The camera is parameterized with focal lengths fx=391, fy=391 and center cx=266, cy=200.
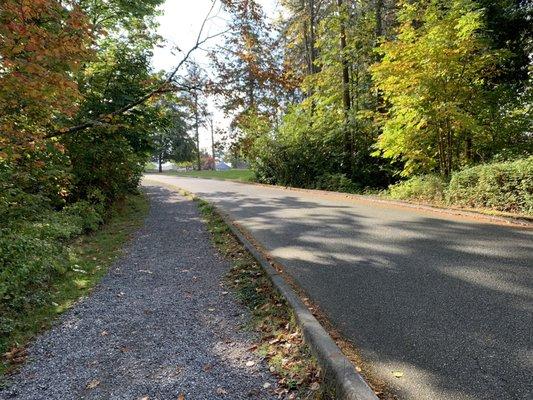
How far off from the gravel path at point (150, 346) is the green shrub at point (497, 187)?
6269mm

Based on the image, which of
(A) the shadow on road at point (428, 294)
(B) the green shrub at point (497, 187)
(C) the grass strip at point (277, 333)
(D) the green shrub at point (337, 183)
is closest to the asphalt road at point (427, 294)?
(A) the shadow on road at point (428, 294)

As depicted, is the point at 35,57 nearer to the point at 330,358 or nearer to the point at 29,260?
the point at 29,260

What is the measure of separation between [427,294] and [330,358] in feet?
6.51

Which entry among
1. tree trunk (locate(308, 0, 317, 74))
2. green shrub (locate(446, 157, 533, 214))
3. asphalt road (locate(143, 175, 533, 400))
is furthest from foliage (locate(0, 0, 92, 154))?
tree trunk (locate(308, 0, 317, 74))

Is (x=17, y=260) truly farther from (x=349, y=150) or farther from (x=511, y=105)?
(x=349, y=150)

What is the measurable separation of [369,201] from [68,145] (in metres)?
8.93

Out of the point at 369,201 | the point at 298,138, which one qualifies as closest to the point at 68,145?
the point at 369,201

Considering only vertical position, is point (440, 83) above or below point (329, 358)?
above

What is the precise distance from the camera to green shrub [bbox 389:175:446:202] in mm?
10742

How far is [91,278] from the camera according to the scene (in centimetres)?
621

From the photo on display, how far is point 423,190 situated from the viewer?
440 inches

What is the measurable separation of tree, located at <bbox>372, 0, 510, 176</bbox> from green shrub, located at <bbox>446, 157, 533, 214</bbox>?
185cm

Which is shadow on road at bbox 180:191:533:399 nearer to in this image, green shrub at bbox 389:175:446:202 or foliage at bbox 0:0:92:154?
green shrub at bbox 389:175:446:202

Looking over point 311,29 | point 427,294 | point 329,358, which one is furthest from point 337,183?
point 329,358
